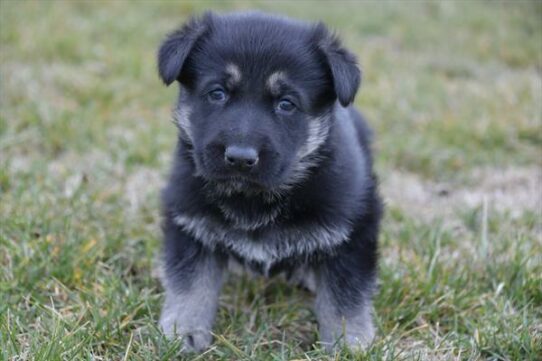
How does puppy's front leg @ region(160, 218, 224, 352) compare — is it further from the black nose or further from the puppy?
the black nose

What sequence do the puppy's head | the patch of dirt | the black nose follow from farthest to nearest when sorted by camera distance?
the patch of dirt
the puppy's head
the black nose

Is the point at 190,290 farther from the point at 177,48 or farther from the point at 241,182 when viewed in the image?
the point at 177,48

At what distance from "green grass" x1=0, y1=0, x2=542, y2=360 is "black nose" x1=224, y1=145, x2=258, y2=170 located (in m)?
0.75

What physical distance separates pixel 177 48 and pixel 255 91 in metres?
0.44

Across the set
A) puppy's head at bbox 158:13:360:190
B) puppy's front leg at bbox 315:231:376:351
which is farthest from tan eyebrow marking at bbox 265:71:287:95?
puppy's front leg at bbox 315:231:376:351

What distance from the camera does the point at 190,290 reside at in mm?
3258

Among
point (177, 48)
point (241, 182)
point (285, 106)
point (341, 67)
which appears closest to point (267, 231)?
point (241, 182)

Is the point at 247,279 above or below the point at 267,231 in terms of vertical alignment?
below

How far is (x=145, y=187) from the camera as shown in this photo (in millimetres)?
4746

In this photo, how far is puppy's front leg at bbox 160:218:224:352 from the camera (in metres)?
3.22

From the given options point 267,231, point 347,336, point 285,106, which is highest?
point 285,106

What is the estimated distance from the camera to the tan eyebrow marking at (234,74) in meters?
3.00

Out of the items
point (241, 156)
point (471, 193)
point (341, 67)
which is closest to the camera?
point (241, 156)

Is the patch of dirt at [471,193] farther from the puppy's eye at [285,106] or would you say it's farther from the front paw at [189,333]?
the front paw at [189,333]
